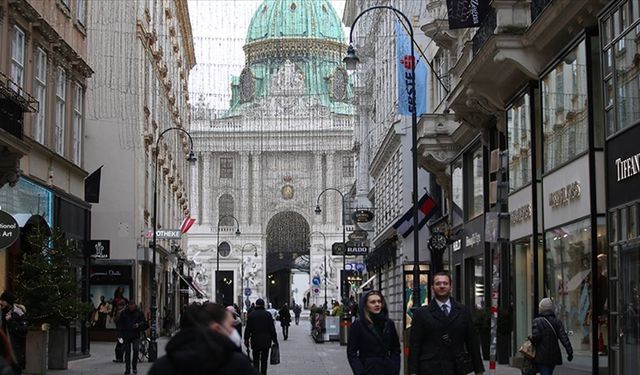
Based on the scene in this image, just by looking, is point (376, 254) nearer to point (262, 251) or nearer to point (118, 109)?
point (118, 109)

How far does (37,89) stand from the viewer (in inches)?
1105

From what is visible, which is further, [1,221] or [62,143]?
[62,143]

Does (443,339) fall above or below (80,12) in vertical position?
below

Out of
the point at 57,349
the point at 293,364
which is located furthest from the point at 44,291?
the point at 293,364

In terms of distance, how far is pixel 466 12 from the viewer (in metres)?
27.3

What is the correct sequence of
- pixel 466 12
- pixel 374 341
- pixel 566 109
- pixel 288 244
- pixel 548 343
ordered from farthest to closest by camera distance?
pixel 288 244 < pixel 466 12 < pixel 566 109 < pixel 548 343 < pixel 374 341

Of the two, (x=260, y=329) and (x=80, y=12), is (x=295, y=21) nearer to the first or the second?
(x=80, y=12)

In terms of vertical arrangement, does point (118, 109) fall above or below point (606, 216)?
above

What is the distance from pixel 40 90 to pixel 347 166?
92.6m

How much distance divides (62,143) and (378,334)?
67.3ft

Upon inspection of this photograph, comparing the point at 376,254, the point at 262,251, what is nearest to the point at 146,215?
the point at 376,254

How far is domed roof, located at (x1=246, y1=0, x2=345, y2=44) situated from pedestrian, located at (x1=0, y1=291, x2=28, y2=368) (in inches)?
3298

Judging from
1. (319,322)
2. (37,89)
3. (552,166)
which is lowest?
(319,322)

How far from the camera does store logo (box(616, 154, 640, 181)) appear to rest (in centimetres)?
1761
